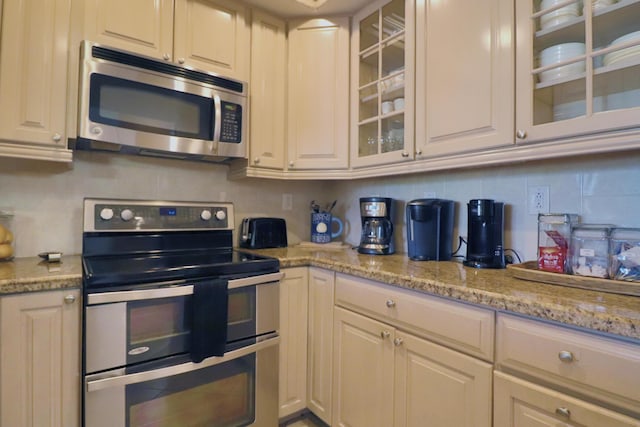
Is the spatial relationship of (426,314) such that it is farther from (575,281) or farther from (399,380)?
(575,281)

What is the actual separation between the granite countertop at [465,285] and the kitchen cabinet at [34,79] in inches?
19.8

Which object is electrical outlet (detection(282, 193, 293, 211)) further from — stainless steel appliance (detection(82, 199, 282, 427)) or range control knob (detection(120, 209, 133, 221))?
range control knob (detection(120, 209, 133, 221))

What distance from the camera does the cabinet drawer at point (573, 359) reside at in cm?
75

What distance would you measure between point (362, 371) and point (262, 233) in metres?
1.02

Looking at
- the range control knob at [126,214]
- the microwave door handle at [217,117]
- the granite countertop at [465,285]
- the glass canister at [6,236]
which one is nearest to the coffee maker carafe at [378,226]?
the granite countertop at [465,285]

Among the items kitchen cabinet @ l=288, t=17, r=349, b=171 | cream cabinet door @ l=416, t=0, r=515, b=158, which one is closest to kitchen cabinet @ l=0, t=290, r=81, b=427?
kitchen cabinet @ l=288, t=17, r=349, b=171

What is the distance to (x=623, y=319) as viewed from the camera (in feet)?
2.45

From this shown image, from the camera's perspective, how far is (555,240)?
48.7 inches

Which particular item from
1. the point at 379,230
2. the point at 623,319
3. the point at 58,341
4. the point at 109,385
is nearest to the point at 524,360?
the point at 623,319

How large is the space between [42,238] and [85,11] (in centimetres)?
106

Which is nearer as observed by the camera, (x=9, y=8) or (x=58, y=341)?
(x=58, y=341)

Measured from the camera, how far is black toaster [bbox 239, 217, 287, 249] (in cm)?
205

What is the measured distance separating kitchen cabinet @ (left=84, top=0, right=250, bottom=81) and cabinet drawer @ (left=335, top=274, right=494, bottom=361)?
4.42ft

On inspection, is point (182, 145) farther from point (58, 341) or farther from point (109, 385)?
point (109, 385)
